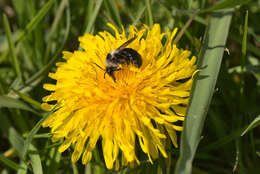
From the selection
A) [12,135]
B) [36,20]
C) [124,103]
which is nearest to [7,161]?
[12,135]

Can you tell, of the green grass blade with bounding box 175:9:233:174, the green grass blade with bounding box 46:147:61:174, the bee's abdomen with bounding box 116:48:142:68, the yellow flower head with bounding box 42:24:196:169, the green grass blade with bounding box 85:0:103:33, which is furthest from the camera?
the green grass blade with bounding box 85:0:103:33

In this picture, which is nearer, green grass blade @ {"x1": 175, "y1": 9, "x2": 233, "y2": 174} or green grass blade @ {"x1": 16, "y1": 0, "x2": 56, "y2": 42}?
green grass blade @ {"x1": 175, "y1": 9, "x2": 233, "y2": 174}

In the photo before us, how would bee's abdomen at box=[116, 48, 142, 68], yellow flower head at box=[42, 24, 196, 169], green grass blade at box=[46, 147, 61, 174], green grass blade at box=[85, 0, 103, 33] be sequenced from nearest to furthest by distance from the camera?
yellow flower head at box=[42, 24, 196, 169] → bee's abdomen at box=[116, 48, 142, 68] → green grass blade at box=[46, 147, 61, 174] → green grass blade at box=[85, 0, 103, 33]

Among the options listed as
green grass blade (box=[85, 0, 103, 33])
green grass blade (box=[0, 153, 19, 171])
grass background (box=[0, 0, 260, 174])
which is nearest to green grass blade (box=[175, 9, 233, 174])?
grass background (box=[0, 0, 260, 174])

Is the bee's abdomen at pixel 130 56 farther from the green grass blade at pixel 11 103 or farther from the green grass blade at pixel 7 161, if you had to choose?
the green grass blade at pixel 7 161

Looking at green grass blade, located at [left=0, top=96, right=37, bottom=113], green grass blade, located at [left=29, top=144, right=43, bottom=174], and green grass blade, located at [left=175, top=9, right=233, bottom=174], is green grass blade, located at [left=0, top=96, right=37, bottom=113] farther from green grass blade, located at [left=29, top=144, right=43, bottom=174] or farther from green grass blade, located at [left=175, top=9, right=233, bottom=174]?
green grass blade, located at [left=175, top=9, right=233, bottom=174]

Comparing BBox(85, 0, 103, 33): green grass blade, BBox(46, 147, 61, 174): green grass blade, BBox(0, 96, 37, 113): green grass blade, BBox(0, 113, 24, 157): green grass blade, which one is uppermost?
BBox(85, 0, 103, 33): green grass blade

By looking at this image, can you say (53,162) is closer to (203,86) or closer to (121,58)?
(121,58)
